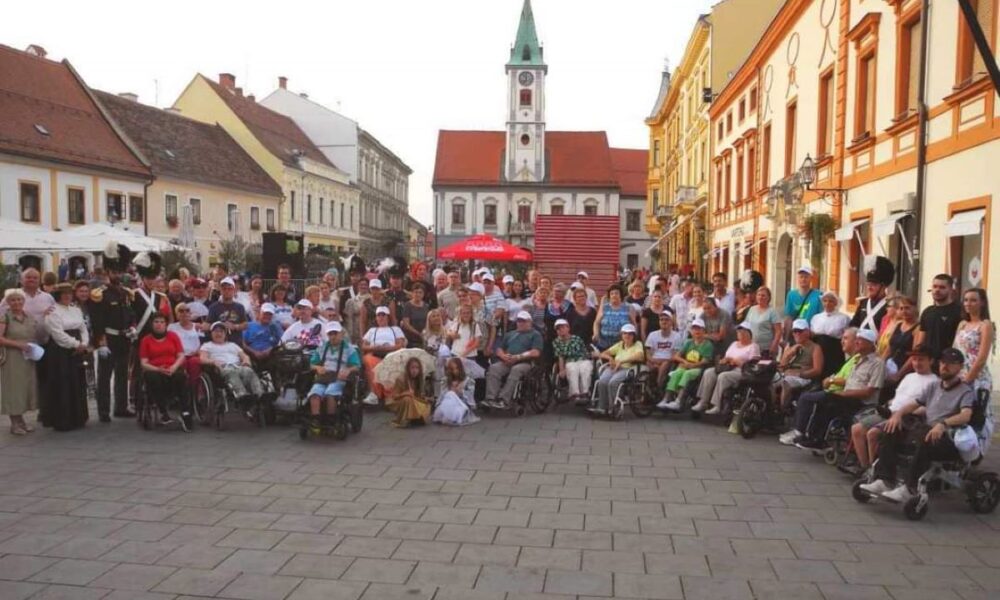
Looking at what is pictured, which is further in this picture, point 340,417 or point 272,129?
point 272,129

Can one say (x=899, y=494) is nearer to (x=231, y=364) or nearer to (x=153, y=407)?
(x=231, y=364)

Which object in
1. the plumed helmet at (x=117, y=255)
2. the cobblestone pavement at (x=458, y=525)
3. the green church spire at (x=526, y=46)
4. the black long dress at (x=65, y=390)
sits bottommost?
the cobblestone pavement at (x=458, y=525)

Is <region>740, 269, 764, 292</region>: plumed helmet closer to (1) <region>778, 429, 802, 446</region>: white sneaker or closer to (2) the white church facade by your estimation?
(1) <region>778, 429, 802, 446</region>: white sneaker

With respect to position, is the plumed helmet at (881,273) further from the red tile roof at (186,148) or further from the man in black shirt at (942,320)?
the red tile roof at (186,148)

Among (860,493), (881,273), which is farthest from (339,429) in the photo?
(881,273)

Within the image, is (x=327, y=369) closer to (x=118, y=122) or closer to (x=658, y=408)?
(x=658, y=408)

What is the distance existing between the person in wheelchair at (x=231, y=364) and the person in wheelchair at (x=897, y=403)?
629cm

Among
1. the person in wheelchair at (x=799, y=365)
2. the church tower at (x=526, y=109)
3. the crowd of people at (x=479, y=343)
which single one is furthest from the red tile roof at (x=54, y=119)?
the church tower at (x=526, y=109)

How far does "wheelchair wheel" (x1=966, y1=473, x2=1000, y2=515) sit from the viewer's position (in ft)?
20.6

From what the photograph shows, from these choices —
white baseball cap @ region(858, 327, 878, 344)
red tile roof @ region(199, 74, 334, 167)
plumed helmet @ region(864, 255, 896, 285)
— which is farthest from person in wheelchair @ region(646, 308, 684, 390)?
red tile roof @ region(199, 74, 334, 167)

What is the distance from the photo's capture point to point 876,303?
9.02m

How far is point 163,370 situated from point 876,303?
7934mm

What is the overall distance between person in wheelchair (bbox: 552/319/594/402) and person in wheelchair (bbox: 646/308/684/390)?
80 centimetres

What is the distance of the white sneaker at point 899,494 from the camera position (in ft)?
20.0
